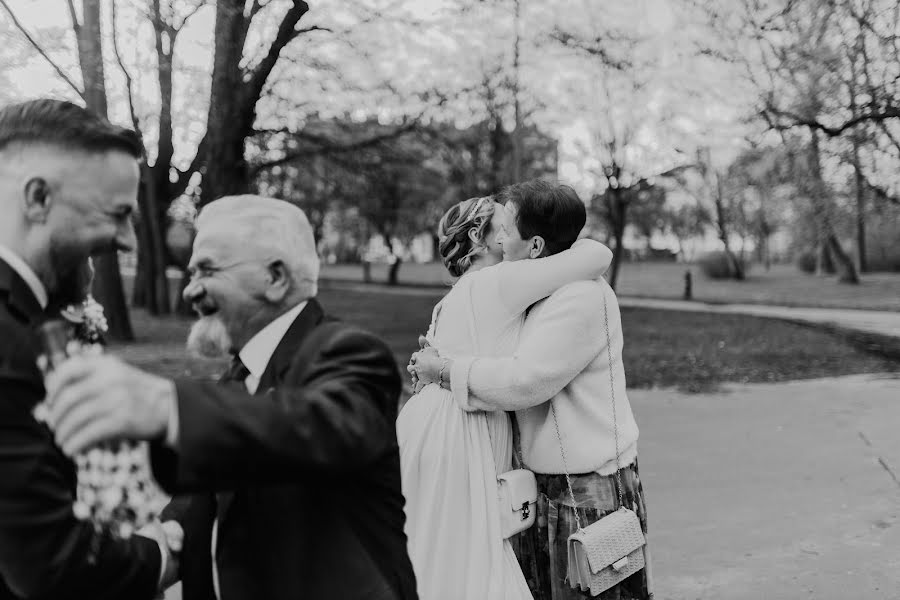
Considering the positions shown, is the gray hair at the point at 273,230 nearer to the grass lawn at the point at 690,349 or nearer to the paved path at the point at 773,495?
the paved path at the point at 773,495

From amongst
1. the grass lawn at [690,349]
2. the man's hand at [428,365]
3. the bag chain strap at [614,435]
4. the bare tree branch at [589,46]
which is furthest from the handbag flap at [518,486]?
the bare tree branch at [589,46]

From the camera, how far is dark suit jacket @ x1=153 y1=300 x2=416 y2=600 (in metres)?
1.29

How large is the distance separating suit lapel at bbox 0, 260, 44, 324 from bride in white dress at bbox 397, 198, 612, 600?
1637 mm

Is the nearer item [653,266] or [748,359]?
[748,359]

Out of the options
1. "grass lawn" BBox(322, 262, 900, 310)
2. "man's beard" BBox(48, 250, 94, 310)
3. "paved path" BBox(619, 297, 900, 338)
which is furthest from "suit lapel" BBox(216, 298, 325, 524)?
"grass lawn" BBox(322, 262, 900, 310)

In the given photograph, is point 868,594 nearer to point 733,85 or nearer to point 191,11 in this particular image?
point 191,11

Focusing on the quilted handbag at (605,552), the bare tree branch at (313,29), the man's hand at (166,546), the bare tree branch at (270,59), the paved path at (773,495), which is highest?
the bare tree branch at (313,29)

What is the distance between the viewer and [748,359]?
13.5 m

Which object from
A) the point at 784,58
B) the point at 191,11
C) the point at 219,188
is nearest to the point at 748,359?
the point at 784,58

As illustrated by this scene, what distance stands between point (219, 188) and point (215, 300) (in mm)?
11717

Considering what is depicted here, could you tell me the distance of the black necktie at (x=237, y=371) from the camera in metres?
1.72

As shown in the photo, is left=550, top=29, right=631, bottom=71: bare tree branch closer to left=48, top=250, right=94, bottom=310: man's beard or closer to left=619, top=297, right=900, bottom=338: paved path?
left=619, top=297, right=900, bottom=338: paved path

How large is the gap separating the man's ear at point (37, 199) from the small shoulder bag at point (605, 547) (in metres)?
1.86

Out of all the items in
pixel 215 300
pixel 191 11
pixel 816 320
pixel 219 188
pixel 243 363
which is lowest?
pixel 816 320
